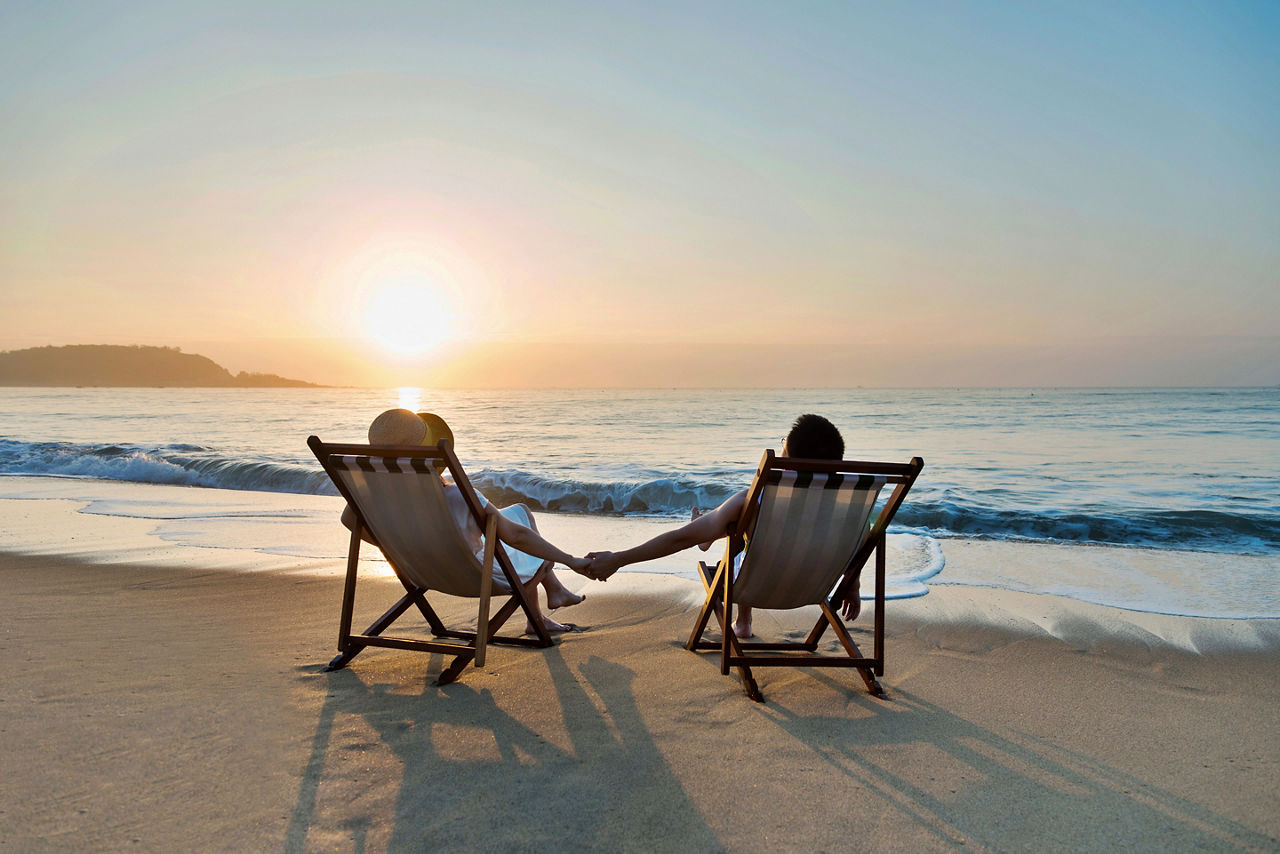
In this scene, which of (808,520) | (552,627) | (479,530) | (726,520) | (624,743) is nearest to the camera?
(624,743)

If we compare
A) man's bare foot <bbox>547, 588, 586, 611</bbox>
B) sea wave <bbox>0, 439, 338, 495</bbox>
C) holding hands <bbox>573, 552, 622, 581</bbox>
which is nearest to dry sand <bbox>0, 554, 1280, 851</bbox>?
man's bare foot <bbox>547, 588, 586, 611</bbox>

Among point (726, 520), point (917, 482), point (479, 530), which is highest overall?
point (726, 520)

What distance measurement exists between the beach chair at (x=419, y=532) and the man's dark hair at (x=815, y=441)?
1.43m

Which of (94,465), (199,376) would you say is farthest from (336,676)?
(199,376)

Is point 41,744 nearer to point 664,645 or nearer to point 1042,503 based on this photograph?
point 664,645

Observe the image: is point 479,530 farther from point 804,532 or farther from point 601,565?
point 804,532

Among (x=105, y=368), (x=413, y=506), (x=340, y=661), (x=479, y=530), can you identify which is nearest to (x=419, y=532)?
(x=413, y=506)

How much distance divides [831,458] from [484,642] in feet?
5.82

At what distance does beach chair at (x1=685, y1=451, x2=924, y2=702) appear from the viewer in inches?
128

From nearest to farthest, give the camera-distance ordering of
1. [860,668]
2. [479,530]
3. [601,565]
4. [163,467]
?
[860,668] → [479,530] → [601,565] → [163,467]

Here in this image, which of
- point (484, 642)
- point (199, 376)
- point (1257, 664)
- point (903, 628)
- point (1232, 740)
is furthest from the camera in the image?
point (199, 376)

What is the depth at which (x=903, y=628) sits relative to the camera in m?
4.66

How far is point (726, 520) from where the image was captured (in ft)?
12.1

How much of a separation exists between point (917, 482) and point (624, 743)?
10.9 m
